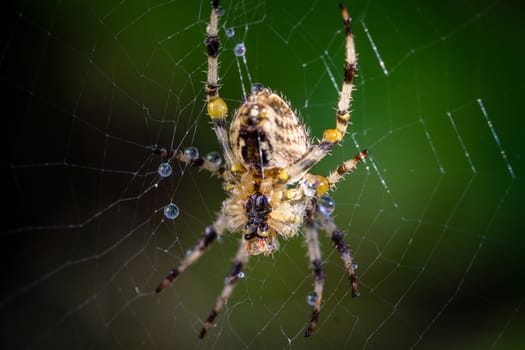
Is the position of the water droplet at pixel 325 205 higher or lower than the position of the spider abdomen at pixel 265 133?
lower

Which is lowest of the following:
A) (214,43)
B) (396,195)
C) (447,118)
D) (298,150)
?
(396,195)

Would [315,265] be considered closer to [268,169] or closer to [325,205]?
[325,205]

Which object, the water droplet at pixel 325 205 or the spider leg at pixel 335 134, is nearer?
the spider leg at pixel 335 134

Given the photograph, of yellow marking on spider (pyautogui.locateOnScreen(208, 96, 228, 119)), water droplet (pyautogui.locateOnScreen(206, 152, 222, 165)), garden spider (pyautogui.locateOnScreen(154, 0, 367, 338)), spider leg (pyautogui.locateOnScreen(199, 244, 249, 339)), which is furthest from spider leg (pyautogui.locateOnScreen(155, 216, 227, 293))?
yellow marking on spider (pyautogui.locateOnScreen(208, 96, 228, 119))

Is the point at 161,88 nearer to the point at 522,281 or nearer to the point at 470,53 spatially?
the point at 470,53

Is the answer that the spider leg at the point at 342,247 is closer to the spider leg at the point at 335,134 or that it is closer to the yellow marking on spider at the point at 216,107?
the spider leg at the point at 335,134

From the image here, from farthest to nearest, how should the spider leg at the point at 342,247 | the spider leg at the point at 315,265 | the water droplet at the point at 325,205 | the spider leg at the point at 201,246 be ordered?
the water droplet at the point at 325,205
the spider leg at the point at 342,247
the spider leg at the point at 315,265
the spider leg at the point at 201,246

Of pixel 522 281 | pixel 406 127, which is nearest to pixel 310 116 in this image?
pixel 406 127

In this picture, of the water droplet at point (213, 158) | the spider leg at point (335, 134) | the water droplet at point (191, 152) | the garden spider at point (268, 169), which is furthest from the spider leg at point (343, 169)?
the water droplet at point (191, 152)

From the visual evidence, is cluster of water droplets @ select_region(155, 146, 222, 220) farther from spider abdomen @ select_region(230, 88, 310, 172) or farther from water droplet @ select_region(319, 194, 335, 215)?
water droplet @ select_region(319, 194, 335, 215)
